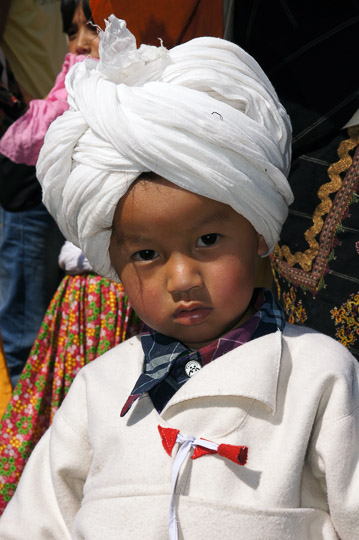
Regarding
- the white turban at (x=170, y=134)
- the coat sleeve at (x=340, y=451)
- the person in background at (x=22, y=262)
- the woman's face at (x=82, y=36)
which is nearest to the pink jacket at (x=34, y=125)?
the woman's face at (x=82, y=36)

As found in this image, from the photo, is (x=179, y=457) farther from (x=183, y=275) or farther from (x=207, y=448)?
(x=183, y=275)

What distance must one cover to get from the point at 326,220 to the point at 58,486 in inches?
40.6

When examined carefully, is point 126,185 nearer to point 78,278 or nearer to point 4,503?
point 78,278

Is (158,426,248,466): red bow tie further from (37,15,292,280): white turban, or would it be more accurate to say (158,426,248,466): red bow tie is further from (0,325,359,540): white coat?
(37,15,292,280): white turban

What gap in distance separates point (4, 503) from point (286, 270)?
5.45 feet

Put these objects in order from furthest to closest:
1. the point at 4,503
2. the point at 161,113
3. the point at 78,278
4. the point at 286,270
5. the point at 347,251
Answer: the point at 78,278 < the point at 4,503 < the point at 286,270 < the point at 347,251 < the point at 161,113

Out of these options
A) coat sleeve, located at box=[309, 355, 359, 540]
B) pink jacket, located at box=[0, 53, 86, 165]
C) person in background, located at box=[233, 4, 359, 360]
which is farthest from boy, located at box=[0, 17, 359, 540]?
pink jacket, located at box=[0, 53, 86, 165]

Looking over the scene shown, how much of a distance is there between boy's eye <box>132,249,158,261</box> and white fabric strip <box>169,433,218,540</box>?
0.41 metres

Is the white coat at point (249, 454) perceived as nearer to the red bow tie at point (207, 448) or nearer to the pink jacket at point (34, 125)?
the red bow tie at point (207, 448)

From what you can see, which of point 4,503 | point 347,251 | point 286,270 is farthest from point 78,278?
point 347,251

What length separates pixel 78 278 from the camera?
10.8 feet

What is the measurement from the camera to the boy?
5.18ft

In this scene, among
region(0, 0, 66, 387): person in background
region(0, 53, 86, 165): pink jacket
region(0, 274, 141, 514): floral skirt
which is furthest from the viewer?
region(0, 0, 66, 387): person in background

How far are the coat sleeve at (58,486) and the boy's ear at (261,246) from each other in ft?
1.92
